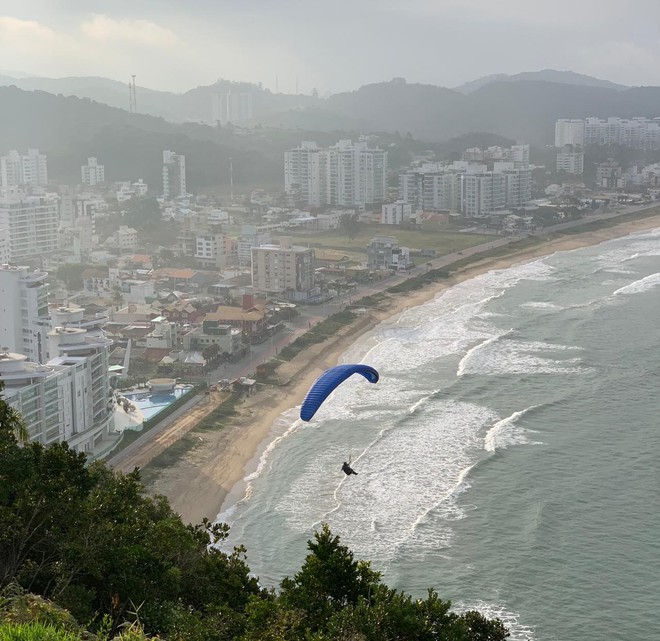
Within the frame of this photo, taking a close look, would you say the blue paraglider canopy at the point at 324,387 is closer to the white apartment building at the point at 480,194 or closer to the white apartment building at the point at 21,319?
the white apartment building at the point at 21,319

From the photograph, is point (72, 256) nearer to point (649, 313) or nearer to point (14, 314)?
point (14, 314)

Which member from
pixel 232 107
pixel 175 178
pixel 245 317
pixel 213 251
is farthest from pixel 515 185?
pixel 232 107

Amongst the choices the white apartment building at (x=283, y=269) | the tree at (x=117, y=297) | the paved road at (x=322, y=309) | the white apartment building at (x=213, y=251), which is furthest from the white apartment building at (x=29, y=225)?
the paved road at (x=322, y=309)

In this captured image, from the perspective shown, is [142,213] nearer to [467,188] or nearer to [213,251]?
[213,251]

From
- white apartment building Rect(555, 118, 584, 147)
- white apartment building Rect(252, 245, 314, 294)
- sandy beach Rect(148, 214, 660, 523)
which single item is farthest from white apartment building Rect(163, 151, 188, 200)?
white apartment building Rect(555, 118, 584, 147)

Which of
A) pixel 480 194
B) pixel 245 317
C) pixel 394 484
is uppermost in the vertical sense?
pixel 480 194

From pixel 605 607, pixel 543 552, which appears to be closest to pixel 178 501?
pixel 543 552

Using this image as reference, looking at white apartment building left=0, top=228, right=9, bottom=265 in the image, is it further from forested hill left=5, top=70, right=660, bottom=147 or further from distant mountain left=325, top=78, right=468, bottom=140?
distant mountain left=325, top=78, right=468, bottom=140

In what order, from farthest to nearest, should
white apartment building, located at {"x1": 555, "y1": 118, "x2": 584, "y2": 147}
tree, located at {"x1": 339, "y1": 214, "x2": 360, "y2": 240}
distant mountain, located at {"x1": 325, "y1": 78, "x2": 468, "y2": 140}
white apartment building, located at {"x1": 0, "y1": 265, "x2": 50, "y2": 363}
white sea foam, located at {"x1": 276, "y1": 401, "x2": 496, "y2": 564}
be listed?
distant mountain, located at {"x1": 325, "y1": 78, "x2": 468, "y2": 140} < white apartment building, located at {"x1": 555, "y1": 118, "x2": 584, "y2": 147} < tree, located at {"x1": 339, "y1": 214, "x2": 360, "y2": 240} < white apartment building, located at {"x1": 0, "y1": 265, "x2": 50, "y2": 363} < white sea foam, located at {"x1": 276, "y1": 401, "x2": 496, "y2": 564}
